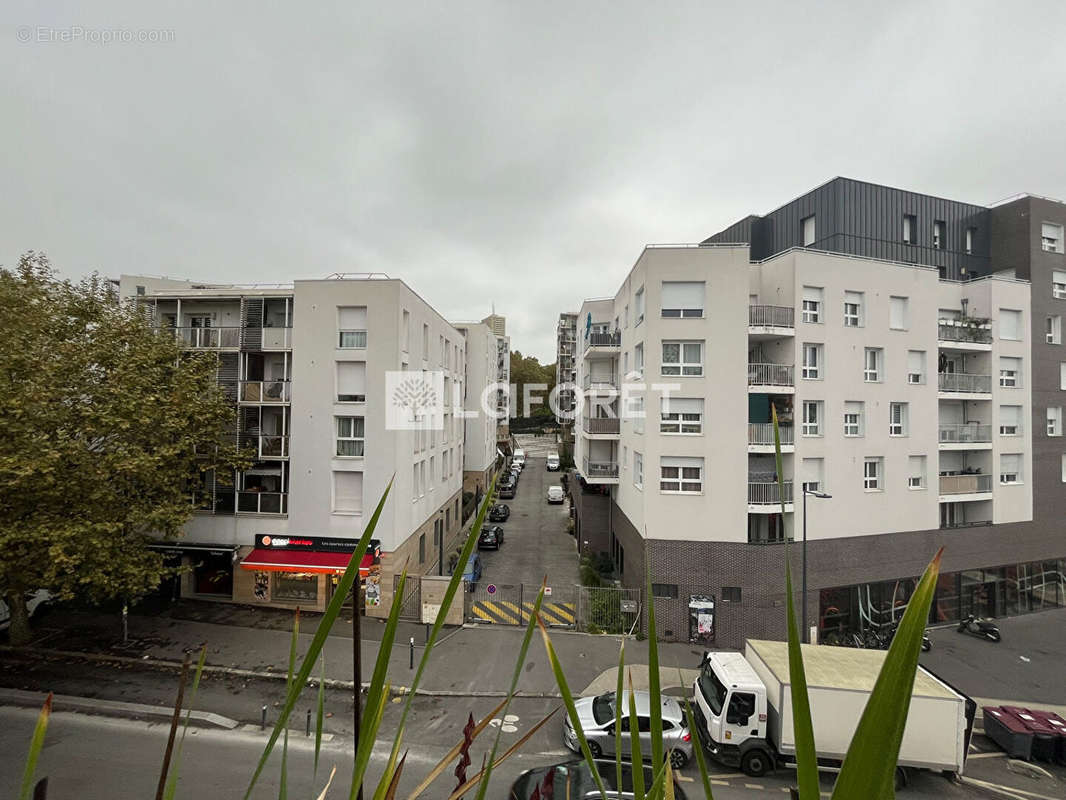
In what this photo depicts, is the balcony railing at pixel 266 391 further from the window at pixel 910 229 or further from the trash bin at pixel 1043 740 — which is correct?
the window at pixel 910 229

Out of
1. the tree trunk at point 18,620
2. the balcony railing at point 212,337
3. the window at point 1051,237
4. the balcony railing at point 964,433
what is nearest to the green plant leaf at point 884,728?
the tree trunk at point 18,620

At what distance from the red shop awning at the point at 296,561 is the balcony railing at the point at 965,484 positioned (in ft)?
69.8

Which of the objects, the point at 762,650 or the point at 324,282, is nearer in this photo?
the point at 762,650

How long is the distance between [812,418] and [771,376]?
84.8 inches

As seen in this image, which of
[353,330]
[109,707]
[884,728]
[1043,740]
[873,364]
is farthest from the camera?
[353,330]

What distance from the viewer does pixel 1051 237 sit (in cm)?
2222

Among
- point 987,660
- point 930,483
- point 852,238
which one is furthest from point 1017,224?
point 987,660

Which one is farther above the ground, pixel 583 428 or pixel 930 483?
pixel 583 428

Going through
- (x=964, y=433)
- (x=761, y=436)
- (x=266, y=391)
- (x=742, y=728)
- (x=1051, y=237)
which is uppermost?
(x=1051, y=237)

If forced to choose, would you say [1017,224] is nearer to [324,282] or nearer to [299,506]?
[324,282]

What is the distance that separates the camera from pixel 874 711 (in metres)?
0.82

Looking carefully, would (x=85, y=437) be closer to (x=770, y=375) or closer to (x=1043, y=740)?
(x=770, y=375)

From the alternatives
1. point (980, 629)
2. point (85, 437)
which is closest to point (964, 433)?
point (980, 629)

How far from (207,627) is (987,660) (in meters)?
25.6
